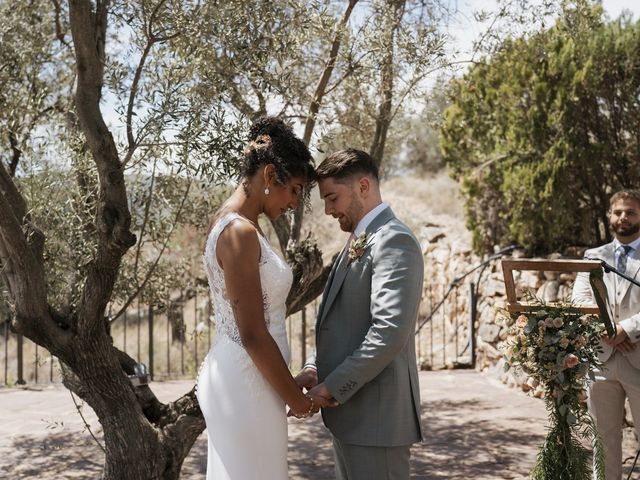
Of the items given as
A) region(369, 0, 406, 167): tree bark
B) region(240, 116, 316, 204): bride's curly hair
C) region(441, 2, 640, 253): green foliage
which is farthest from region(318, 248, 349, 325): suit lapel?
Answer: region(441, 2, 640, 253): green foliage

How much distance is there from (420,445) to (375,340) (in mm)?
4565

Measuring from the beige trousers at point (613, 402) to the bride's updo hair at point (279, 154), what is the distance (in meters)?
2.78

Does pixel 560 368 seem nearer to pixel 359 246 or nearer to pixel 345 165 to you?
pixel 359 246

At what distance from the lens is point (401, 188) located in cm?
2278

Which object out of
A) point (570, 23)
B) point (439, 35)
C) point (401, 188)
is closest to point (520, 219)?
point (570, 23)

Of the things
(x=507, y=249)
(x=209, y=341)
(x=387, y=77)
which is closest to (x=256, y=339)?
(x=387, y=77)

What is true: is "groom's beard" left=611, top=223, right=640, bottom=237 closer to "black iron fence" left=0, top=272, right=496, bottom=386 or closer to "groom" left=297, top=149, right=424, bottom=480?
"groom" left=297, top=149, right=424, bottom=480

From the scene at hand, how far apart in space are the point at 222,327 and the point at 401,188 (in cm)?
1988

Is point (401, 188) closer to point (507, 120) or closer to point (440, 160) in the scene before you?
point (440, 160)

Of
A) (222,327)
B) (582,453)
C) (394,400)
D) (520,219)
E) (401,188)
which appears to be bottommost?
(582,453)

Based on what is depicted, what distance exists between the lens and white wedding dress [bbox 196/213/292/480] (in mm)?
3113

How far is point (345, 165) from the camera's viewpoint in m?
3.22

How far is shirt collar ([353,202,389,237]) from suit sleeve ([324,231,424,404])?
0.18 metres

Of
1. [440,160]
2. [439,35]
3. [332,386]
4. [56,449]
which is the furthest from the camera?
[440,160]
